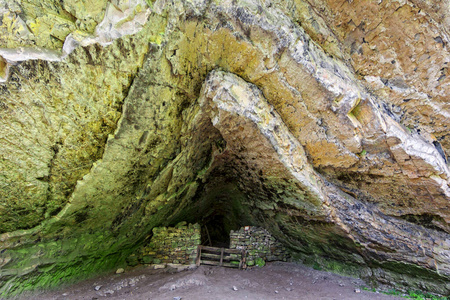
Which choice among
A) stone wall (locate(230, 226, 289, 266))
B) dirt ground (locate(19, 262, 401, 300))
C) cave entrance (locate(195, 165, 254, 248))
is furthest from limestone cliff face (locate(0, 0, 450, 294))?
stone wall (locate(230, 226, 289, 266))

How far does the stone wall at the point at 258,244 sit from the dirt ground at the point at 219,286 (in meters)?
0.68

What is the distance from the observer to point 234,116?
175 inches

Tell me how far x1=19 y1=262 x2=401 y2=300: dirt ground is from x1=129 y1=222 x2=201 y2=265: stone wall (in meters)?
0.49

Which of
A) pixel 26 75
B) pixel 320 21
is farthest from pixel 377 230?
pixel 26 75

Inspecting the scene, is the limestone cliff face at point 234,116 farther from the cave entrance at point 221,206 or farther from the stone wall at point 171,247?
the stone wall at point 171,247

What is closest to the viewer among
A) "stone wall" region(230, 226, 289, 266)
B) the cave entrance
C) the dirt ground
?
the dirt ground

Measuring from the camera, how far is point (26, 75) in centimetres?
318

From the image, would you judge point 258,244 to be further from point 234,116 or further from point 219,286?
point 234,116

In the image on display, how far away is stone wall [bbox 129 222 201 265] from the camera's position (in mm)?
7242

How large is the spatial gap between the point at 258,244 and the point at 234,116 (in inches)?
202

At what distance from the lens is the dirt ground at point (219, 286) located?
4711mm

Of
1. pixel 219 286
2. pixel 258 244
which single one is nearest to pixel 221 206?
pixel 258 244

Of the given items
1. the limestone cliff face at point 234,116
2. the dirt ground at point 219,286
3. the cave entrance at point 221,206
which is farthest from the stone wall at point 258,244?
the limestone cliff face at point 234,116

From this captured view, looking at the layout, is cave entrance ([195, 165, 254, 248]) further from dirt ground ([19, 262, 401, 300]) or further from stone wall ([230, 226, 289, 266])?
dirt ground ([19, 262, 401, 300])
